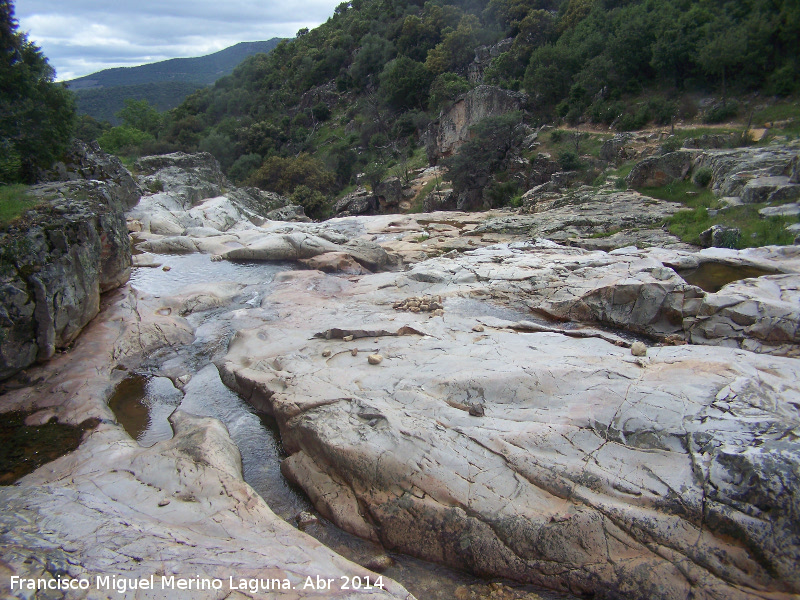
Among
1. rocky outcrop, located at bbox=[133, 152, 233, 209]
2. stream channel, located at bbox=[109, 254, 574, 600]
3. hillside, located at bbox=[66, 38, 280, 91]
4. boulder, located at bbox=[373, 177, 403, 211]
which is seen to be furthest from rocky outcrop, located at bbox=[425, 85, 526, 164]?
hillside, located at bbox=[66, 38, 280, 91]

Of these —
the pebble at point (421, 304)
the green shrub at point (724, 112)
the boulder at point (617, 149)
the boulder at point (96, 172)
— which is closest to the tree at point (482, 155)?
the boulder at point (617, 149)

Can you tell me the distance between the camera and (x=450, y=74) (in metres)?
47.9

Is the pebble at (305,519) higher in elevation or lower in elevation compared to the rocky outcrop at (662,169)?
lower

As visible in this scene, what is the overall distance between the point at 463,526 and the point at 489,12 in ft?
201

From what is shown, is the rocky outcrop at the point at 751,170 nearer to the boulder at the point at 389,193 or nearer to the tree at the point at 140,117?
the boulder at the point at 389,193

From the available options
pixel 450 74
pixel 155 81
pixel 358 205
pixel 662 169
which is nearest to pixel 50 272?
pixel 662 169

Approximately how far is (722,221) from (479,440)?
13400mm

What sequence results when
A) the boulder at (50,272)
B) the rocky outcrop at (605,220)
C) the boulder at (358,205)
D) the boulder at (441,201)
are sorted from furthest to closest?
the boulder at (358,205)
the boulder at (441,201)
the rocky outcrop at (605,220)
the boulder at (50,272)

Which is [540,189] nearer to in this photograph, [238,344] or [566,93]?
[566,93]

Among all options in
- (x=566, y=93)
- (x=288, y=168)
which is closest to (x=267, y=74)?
(x=288, y=168)

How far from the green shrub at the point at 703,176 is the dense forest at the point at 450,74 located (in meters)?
12.3

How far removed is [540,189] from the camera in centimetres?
2588

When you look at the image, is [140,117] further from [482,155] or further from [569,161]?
[569,161]

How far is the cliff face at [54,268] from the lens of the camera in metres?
8.87
